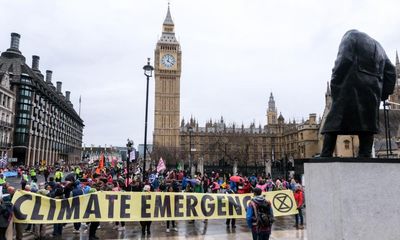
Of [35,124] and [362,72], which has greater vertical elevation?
[35,124]

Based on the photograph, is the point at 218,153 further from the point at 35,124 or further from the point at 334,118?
the point at 334,118

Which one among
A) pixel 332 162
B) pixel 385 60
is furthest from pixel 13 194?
pixel 385 60

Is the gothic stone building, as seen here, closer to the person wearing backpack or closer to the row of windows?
the row of windows

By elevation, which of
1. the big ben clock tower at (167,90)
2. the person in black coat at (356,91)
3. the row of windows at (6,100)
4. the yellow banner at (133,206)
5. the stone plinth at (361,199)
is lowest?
the yellow banner at (133,206)

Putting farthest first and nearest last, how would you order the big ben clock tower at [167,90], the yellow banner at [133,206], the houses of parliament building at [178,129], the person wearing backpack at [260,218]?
the big ben clock tower at [167,90], the houses of parliament building at [178,129], the yellow banner at [133,206], the person wearing backpack at [260,218]

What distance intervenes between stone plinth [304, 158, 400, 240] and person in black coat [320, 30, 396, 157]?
550mm

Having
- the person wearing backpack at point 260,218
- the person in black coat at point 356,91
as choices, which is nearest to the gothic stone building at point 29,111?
the person wearing backpack at point 260,218

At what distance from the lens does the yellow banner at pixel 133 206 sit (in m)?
10.6

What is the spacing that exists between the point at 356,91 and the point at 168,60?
128 m

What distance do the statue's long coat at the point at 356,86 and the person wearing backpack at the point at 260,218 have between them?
7.61ft

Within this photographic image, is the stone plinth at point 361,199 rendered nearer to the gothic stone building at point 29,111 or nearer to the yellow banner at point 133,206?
the yellow banner at point 133,206

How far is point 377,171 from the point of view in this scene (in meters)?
5.97

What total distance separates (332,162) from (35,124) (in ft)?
268

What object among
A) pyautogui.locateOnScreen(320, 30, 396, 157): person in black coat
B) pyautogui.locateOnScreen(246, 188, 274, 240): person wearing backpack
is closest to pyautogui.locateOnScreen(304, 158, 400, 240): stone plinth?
pyautogui.locateOnScreen(320, 30, 396, 157): person in black coat
